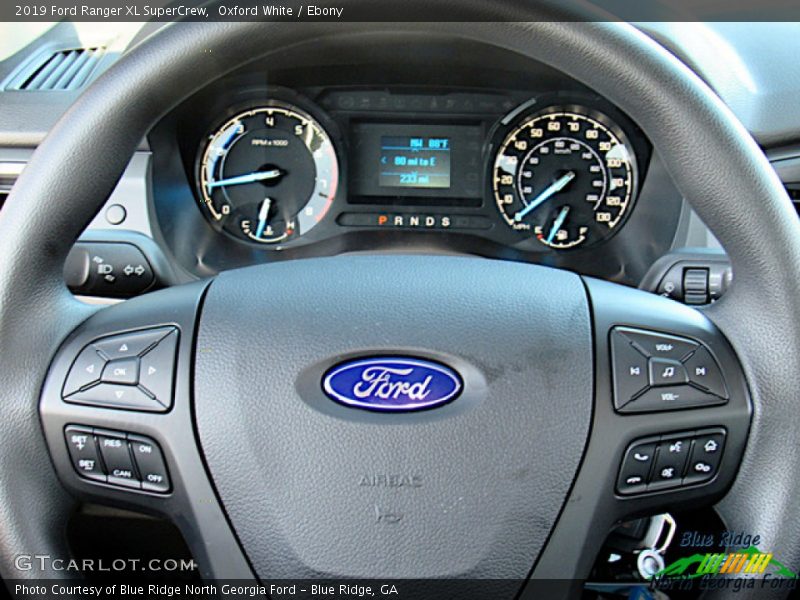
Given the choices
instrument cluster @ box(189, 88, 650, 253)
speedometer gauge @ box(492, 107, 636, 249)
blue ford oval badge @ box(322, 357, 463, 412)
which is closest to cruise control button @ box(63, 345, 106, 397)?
blue ford oval badge @ box(322, 357, 463, 412)

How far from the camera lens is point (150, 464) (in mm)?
1048

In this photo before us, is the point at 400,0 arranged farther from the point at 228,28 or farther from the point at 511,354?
the point at 511,354

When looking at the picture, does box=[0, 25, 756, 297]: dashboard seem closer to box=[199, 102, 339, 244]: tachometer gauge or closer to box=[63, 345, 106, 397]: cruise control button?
box=[199, 102, 339, 244]: tachometer gauge

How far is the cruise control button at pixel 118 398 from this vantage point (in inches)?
41.5

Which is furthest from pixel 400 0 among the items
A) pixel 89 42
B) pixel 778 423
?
pixel 89 42

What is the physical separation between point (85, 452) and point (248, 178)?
1500 mm

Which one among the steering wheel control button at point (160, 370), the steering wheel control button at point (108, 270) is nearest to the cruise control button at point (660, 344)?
Answer: the steering wheel control button at point (160, 370)

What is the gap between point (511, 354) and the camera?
3.47 ft

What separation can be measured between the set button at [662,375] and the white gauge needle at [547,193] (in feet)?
4.64

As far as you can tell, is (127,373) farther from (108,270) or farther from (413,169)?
(413,169)

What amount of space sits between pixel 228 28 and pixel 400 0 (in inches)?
7.2

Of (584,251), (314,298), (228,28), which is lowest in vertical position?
(584,251)

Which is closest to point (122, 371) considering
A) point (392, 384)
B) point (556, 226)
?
point (392, 384)

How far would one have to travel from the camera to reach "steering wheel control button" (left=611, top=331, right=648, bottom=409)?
3.45 feet
